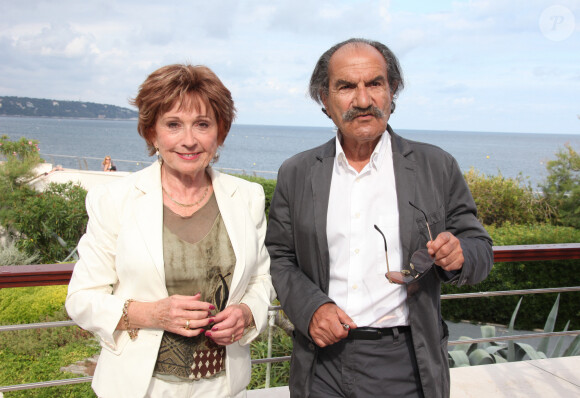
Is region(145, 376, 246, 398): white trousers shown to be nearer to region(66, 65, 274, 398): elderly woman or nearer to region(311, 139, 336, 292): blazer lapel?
region(66, 65, 274, 398): elderly woman

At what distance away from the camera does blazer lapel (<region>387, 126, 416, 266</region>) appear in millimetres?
1814

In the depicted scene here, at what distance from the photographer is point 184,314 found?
1.59 m

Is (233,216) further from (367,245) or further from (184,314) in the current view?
(367,245)

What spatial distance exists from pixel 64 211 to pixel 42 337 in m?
4.51

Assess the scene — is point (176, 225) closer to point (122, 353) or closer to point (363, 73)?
point (122, 353)

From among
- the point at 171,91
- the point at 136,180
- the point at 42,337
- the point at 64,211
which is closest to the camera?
the point at 171,91

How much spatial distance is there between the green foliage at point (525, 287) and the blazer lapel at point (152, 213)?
655 centimetres

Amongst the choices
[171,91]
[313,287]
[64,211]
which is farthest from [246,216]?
[64,211]

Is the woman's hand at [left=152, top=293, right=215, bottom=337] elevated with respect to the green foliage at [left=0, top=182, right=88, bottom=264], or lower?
elevated

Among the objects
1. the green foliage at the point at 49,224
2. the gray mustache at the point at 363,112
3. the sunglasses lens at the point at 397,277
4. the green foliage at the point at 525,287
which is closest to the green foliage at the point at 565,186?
the green foliage at the point at 525,287

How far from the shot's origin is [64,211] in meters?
10.4

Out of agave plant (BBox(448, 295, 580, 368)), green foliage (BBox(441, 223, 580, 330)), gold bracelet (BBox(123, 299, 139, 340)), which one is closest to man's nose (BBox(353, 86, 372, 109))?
gold bracelet (BBox(123, 299, 139, 340))

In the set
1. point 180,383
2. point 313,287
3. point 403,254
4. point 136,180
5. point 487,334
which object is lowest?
point 487,334

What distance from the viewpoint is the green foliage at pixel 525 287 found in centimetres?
791
